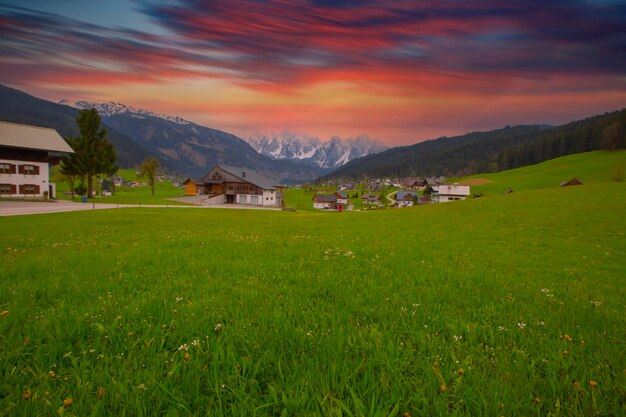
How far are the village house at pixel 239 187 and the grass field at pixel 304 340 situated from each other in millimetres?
99675

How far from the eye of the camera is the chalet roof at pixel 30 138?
57438mm

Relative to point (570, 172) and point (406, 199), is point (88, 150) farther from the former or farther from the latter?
point (570, 172)

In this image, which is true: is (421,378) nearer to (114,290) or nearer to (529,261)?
(114,290)

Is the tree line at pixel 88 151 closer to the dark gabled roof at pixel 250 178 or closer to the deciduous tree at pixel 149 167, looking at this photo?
the deciduous tree at pixel 149 167

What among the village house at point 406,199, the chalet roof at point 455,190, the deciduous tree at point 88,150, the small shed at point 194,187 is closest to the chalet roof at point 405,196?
the village house at point 406,199

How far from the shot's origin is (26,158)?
193 ft

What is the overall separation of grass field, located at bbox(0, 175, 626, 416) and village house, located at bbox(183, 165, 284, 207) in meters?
99.7

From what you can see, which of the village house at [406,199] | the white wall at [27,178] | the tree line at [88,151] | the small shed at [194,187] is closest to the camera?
the white wall at [27,178]

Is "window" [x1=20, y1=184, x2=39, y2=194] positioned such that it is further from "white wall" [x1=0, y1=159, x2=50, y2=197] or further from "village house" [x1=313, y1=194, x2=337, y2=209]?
"village house" [x1=313, y1=194, x2=337, y2=209]

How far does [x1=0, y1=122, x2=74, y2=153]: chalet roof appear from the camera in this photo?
57.4 m

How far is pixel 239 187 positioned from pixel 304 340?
108 meters

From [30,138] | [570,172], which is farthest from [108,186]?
[570,172]

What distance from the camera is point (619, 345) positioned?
4.09 m

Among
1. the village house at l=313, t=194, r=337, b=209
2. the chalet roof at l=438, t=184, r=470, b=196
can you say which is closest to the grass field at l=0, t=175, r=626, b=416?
the chalet roof at l=438, t=184, r=470, b=196
